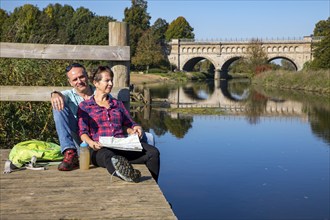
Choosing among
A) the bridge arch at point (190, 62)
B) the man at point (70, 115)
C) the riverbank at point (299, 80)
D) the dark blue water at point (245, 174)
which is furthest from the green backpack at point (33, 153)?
the bridge arch at point (190, 62)

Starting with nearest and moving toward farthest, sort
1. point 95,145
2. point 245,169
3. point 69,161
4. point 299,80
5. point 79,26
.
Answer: point 69,161
point 95,145
point 245,169
point 299,80
point 79,26

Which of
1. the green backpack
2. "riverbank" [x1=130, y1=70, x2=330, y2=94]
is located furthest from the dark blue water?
"riverbank" [x1=130, y1=70, x2=330, y2=94]

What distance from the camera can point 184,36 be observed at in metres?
71.6

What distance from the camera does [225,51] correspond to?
59.9m

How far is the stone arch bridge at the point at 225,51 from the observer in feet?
181

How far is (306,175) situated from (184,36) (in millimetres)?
64734

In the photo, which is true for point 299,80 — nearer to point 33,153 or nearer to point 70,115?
point 70,115

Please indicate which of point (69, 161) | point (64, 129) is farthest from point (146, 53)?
point (69, 161)

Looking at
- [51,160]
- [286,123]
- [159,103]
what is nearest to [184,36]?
[159,103]

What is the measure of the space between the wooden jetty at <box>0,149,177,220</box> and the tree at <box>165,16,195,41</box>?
222 feet

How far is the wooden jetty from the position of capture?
96.2 inches

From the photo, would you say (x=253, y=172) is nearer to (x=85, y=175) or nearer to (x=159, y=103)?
(x=85, y=175)

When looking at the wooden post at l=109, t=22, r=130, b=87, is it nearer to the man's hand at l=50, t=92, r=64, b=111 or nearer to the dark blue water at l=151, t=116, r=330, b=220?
the man's hand at l=50, t=92, r=64, b=111

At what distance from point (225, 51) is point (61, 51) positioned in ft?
187
